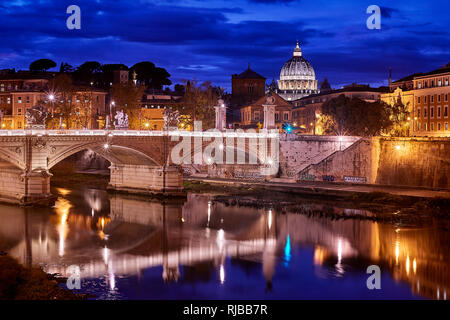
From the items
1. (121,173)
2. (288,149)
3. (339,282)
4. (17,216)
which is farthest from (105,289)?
(288,149)

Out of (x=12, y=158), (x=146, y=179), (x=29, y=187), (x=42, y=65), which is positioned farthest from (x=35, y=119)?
(x=42, y=65)

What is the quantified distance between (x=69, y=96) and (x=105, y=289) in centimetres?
4503

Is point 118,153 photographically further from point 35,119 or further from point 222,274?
point 222,274

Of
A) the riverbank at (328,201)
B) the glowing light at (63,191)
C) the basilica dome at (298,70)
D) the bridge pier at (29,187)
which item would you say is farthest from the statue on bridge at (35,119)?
the basilica dome at (298,70)

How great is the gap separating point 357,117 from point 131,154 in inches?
865

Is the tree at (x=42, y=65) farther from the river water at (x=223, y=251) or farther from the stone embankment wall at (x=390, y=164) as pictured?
the river water at (x=223, y=251)

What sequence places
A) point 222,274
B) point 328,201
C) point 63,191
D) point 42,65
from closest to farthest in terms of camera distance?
point 222,274 → point 328,201 → point 63,191 → point 42,65

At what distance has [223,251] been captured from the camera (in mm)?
27203

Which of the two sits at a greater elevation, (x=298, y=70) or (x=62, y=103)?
(x=298, y=70)

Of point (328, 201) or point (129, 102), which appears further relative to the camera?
point (129, 102)

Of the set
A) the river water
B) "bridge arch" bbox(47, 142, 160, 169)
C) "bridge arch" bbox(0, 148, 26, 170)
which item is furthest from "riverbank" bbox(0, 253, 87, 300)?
"bridge arch" bbox(47, 142, 160, 169)

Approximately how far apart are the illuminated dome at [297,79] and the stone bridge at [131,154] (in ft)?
216

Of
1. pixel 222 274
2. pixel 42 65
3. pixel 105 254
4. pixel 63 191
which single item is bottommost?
pixel 222 274

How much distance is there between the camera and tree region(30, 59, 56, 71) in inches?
3504
